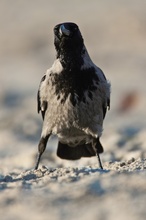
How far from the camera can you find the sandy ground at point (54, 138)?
229 inches

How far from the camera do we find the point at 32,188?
6.29 m

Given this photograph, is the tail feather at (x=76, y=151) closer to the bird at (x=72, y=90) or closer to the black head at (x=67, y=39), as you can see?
the bird at (x=72, y=90)

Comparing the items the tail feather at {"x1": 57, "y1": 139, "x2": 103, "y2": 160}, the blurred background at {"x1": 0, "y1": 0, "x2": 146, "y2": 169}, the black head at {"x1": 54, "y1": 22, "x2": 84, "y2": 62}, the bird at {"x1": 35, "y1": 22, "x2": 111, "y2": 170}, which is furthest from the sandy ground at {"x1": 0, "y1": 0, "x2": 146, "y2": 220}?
the black head at {"x1": 54, "y1": 22, "x2": 84, "y2": 62}

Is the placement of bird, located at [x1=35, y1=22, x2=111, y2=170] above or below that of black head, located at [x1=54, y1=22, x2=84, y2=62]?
below

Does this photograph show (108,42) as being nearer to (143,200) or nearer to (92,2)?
(92,2)

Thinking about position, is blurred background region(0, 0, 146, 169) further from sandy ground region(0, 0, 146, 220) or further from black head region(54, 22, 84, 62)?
black head region(54, 22, 84, 62)

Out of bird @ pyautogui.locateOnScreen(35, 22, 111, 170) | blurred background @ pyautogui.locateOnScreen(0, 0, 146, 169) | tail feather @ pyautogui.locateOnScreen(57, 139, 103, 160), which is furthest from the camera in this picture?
blurred background @ pyautogui.locateOnScreen(0, 0, 146, 169)

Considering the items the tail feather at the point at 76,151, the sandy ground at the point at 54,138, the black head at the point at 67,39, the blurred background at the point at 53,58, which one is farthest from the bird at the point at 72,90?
the blurred background at the point at 53,58

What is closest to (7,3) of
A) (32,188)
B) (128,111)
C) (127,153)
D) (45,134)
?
(128,111)

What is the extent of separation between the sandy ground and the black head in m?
1.21

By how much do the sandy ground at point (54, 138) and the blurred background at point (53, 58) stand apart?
21 millimetres

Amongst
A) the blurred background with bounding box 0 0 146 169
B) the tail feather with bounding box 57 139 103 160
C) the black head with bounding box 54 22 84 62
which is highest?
the blurred background with bounding box 0 0 146 169

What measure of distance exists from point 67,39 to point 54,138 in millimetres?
3158

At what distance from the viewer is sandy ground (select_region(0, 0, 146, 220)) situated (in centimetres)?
581
